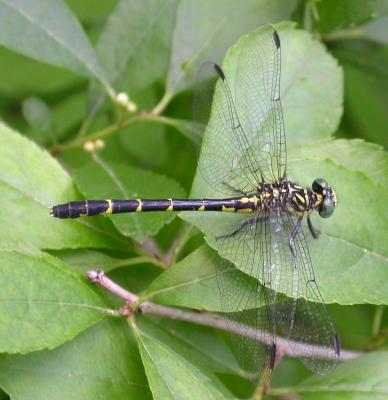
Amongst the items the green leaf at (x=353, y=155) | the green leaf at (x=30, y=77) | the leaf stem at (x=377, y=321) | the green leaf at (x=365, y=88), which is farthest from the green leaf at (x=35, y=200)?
the green leaf at (x=30, y=77)

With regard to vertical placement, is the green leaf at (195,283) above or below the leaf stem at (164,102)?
below

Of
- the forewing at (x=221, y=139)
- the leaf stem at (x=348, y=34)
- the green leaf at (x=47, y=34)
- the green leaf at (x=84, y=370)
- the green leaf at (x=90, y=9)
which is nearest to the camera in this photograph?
the green leaf at (x=84, y=370)

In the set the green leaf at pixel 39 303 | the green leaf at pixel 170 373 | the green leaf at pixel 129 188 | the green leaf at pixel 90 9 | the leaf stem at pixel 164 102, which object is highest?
the green leaf at pixel 90 9

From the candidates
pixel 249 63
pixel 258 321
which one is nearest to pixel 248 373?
pixel 258 321

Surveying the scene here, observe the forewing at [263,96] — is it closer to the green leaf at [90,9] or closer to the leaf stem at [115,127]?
the leaf stem at [115,127]

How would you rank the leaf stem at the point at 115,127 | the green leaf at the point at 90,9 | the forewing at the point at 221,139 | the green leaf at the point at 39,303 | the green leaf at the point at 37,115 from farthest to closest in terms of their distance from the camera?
the green leaf at the point at 90,9, the green leaf at the point at 37,115, the leaf stem at the point at 115,127, the forewing at the point at 221,139, the green leaf at the point at 39,303

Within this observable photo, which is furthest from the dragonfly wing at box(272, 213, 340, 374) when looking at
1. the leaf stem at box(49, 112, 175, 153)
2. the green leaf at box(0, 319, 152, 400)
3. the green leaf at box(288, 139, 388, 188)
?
the leaf stem at box(49, 112, 175, 153)

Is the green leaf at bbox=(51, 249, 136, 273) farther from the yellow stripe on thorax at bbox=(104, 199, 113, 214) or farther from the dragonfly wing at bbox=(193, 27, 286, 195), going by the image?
the dragonfly wing at bbox=(193, 27, 286, 195)
